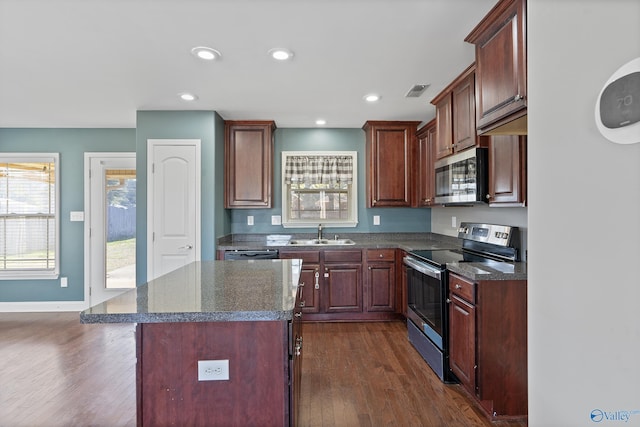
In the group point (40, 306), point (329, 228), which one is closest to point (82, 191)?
point (40, 306)

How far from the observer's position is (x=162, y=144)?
342 centimetres

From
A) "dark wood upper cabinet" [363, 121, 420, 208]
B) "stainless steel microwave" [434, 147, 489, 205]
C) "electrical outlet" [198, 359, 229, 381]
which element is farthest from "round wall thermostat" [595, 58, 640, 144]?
"dark wood upper cabinet" [363, 121, 420, 208]

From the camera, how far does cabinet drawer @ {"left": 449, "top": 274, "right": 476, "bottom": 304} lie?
199cm

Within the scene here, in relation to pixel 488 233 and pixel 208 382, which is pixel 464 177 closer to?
pixel 488 233

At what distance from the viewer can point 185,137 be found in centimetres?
344

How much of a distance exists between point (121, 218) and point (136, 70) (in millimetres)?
2527

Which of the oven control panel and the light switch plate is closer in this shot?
the oven control panel

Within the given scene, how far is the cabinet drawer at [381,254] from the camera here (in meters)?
3.63

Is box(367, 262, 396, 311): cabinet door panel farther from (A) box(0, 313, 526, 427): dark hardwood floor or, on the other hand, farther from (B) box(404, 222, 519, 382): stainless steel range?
(B) box(404, 222, 519, 382): stainless steel range

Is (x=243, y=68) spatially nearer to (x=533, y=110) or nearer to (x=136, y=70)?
(x=136, y=70)

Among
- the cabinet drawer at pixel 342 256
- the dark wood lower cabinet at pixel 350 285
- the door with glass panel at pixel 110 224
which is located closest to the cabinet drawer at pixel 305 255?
the dark wood lower cabinet at pixel 350 285

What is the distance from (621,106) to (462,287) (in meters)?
1.71

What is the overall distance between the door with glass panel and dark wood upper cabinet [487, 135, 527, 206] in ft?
14.0

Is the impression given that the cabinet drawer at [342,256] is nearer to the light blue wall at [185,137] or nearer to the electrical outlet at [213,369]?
the light blue wall at [185,137]
